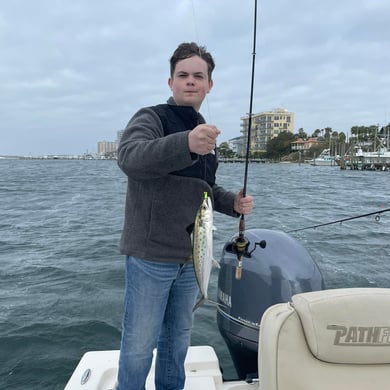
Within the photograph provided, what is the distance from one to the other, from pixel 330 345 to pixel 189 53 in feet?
5.64

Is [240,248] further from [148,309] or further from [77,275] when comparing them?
[77,275]

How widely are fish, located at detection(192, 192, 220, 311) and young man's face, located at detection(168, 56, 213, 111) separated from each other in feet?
1.94

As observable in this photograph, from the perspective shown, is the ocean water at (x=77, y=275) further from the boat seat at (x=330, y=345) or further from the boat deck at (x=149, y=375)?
the boat seat at (x=330, y=345)

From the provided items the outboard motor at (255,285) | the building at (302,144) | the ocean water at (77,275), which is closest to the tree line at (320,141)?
the building at (302,144)

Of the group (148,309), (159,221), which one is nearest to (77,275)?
(148,309)

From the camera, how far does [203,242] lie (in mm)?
2133

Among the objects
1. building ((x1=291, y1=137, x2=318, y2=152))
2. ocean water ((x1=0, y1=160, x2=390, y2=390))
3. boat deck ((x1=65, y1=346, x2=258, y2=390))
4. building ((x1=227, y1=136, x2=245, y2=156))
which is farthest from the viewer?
building ((x1=291, y1=137, x2=318, y2=152))

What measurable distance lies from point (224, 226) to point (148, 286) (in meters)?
10.1

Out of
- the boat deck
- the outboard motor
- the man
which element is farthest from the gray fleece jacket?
the boat deck

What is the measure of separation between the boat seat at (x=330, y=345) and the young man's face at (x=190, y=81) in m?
1.30

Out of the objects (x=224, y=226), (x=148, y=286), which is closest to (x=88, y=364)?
(x=148, y=286)

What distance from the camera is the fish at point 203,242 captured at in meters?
2.09

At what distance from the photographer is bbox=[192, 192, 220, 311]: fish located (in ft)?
6.86

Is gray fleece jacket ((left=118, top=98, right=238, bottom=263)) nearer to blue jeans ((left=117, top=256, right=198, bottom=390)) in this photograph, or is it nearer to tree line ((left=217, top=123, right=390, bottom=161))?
blue jeans ((left=117, top=256, right=198, bottom=390))
